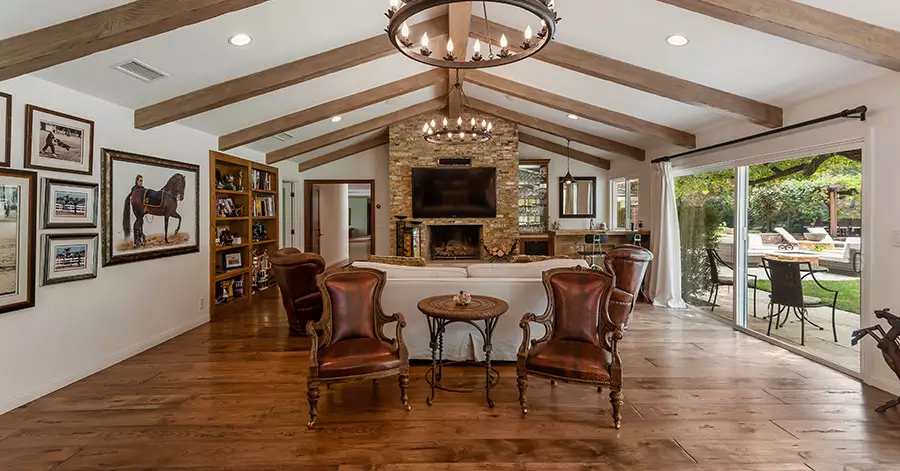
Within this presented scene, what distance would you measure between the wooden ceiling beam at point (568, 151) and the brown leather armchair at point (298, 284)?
560cm

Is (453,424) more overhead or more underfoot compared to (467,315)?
more underfoot

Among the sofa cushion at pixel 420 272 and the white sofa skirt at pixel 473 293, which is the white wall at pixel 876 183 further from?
the sofa cushion at pixel 420 272

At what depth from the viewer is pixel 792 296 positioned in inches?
167

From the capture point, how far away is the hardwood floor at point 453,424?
2344 mm

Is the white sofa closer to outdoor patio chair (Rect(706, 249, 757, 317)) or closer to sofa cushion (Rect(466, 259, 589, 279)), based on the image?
sofa cushion (Rect(466, 259, 589, 279))

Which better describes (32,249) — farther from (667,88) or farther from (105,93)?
(667,88)

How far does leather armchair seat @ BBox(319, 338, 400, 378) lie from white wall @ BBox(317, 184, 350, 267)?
7.33 m

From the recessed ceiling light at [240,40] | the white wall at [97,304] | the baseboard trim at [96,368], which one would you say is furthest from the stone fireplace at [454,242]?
the recessed ceiling light at [240,40]

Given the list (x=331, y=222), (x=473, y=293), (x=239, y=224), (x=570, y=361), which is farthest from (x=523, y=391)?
(x=331, y=222)

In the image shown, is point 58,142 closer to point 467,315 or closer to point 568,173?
point 467,315

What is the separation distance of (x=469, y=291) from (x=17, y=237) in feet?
11.2

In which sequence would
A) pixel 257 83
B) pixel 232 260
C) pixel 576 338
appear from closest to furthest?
pixel 576 338
pixel 257 83
pixel 232 260

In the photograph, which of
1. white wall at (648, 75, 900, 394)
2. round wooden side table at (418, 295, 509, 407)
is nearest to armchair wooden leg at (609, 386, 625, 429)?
round wooden side table at (418, 295, 509, 407)

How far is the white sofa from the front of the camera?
149 inches
